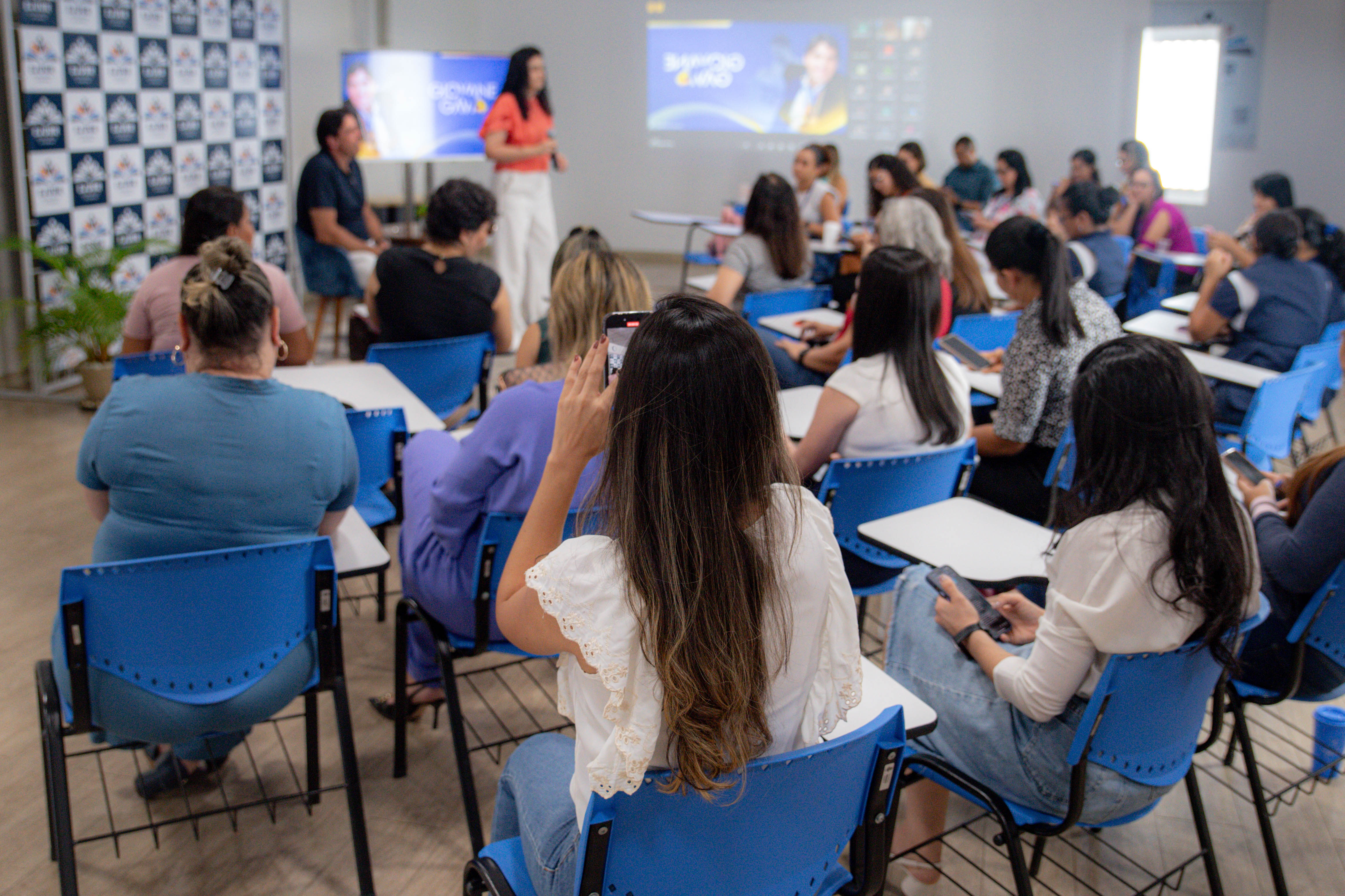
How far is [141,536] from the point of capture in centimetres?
191

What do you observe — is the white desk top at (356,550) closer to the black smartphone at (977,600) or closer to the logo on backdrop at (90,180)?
the black smartphone at (977,600)

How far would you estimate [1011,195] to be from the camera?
8.19m

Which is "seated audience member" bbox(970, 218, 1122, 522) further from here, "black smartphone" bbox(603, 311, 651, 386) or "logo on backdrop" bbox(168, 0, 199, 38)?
"logo on backdrop" bbox(168, 0, 199, 38)

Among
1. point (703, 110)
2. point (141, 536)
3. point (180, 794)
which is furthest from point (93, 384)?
point (703, 110)

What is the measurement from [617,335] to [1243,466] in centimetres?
166

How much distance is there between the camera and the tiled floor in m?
2.17

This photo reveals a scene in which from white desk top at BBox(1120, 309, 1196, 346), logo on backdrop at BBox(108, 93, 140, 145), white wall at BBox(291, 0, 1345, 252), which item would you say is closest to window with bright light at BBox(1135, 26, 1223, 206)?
white wall at BBox(291, 0, 1345, 252)

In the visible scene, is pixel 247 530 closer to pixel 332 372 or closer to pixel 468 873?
pixel 468 873

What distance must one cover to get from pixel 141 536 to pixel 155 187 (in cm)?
443

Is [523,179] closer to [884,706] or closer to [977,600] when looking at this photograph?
[977,600]

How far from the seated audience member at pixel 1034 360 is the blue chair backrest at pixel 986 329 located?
0.91 metres

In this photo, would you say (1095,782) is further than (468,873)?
Yes

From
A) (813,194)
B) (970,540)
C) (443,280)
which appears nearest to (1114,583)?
(970,540)

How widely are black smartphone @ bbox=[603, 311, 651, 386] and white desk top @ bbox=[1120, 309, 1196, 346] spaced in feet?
10.3
